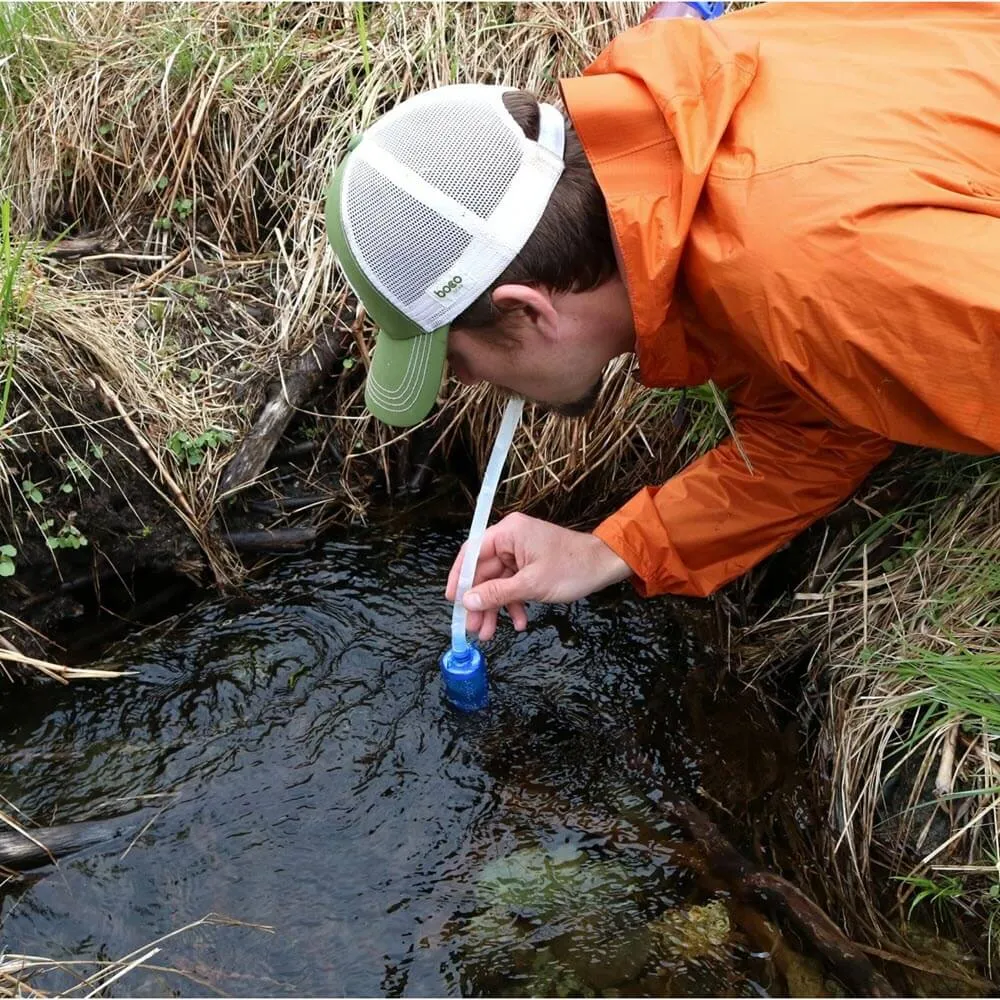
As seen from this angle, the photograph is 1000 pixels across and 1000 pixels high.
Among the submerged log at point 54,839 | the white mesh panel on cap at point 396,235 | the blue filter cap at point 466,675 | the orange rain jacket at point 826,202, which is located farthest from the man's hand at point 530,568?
the submerged log at point 54,839

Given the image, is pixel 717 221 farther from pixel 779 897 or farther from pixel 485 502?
pixel 779 897

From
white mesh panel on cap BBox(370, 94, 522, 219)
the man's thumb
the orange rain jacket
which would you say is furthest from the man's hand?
white mesh panel on cap BBox(370, 94, 522, 219)

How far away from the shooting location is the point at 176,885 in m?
2.23

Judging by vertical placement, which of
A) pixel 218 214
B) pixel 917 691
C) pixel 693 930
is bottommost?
pixel 693 930

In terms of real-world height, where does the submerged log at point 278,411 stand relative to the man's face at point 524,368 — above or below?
below

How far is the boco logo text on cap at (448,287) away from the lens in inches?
→ 74.5

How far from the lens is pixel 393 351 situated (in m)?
2.07

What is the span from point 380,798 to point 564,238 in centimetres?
141

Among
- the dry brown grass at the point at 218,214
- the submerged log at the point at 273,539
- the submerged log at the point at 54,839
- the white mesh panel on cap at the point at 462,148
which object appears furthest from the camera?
the submerged log at the point at 273,539

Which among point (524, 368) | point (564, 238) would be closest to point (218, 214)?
point (524, 368)

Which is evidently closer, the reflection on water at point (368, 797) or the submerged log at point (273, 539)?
the reflection on water at point (368, 797)

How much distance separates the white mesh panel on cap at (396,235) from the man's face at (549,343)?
13 centimetres

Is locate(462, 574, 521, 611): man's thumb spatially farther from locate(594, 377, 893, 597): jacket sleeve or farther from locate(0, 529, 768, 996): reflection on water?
locate(0, 529, 768, 996): reflection on water

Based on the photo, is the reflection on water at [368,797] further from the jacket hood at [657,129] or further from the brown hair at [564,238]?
the jacket hood at [657,129]
